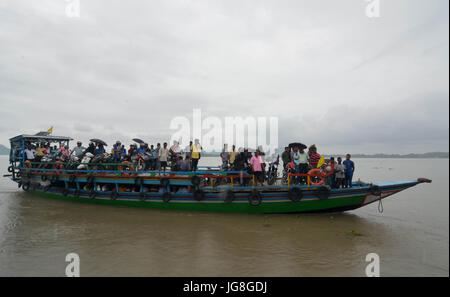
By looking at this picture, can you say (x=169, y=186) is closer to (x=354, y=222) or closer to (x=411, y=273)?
(x=354, y=222)

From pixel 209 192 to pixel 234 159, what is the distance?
1.82 meters

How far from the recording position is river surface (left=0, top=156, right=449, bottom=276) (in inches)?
197

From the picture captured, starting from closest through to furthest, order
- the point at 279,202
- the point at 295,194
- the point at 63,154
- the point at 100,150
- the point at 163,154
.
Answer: the point at 295,194
the point at 279,202
the point at 163,154
the point at 100,150
the point at 63,154

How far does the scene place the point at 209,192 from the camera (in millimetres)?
8617

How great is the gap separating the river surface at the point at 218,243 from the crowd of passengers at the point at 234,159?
1.70 meters

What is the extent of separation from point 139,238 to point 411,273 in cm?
669

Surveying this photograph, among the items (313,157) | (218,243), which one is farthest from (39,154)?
(313,157)

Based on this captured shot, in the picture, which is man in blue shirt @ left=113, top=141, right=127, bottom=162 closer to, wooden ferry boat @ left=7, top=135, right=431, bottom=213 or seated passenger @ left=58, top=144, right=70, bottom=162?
wooden ferry boat @ left=7, top=135, right=431, bottom=213

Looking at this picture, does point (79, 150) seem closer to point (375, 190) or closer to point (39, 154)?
point (39, 154)

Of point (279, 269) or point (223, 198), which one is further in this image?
point (223, 198)

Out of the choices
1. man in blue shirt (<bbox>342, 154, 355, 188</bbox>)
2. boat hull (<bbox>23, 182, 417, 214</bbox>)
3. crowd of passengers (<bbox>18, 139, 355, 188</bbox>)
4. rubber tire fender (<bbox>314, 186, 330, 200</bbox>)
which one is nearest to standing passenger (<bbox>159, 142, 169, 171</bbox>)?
crowd of passengers (<bbox>18, 139, 355, 188</bbox>)

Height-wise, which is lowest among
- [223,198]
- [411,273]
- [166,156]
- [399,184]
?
[411,273]

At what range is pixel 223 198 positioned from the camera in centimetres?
848

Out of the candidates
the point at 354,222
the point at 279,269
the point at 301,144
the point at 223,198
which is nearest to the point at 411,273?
the point at 279,269
